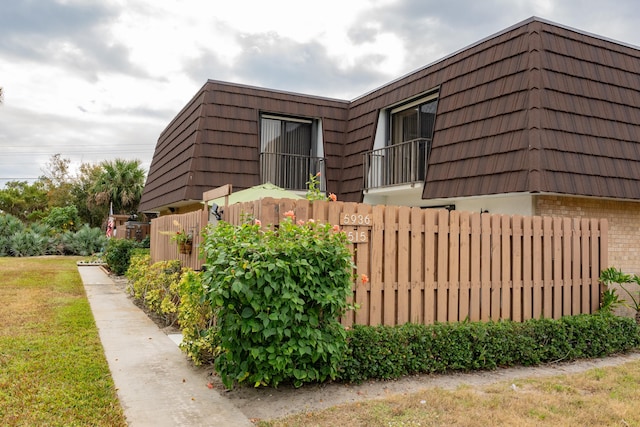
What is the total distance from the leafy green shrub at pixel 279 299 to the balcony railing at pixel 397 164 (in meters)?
7.07

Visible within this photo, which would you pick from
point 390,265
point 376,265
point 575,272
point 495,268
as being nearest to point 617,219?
point 575,272

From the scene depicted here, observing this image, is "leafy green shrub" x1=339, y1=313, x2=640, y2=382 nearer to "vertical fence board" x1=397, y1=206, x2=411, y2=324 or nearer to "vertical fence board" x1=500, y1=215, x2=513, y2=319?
"vertical fence board" x1=397, y1=206, x2=411, y2=324

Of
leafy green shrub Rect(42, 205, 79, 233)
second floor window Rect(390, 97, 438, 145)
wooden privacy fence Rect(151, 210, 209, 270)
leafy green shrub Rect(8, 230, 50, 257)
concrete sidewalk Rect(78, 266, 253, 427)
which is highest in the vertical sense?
second floor window Rect(390, 97, 438, 145)

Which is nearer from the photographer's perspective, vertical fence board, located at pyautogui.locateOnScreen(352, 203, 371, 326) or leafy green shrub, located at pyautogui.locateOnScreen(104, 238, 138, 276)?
vertical fence board, located at pyautogui.locateOnScreen(352, 203, 371, 326)

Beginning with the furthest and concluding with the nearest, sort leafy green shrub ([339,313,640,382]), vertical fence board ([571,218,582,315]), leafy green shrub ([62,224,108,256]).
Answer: leafy green shrub ([62,224,108,256]) < vertical fence board ([571,218,582,315]) < leafy green shrub ([339,313,640,382])

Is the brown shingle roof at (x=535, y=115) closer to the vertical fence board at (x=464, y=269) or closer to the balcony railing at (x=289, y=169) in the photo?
the balcony railing at (x=289, y=169)

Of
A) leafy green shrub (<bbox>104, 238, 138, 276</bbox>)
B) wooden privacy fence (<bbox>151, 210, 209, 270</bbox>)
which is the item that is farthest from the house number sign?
leafy green shrub (<bbox>104, 238, 138, 276</bbox>)

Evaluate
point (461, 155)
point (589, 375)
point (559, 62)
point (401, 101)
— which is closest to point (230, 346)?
point (589, 375)

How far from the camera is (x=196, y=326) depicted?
5.91m

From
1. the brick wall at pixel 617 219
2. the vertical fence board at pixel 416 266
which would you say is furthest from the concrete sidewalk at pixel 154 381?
the brick wall at pixel 617 219

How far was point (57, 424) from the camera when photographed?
389cm

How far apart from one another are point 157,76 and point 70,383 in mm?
17608

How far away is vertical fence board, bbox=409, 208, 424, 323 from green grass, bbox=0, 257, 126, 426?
3326 millimetres

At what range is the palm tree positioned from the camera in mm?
30781
